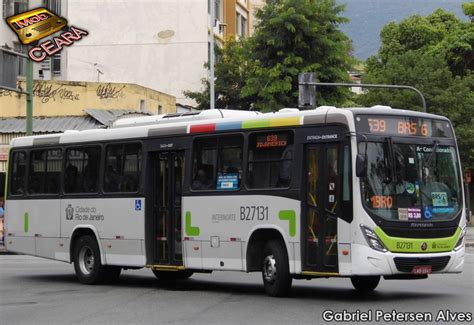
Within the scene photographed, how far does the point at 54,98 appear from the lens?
43.0 m

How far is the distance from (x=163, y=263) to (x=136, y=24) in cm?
3726

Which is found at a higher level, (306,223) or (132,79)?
(132,79)

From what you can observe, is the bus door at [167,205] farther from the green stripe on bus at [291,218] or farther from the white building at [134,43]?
the white building at [134,43]

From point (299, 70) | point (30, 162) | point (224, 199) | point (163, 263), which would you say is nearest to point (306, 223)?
point (224, 199)

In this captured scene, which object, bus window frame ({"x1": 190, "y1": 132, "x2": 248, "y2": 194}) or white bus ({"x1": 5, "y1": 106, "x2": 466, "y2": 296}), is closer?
white bus ({"x1": 5, "y1": 106, "x2": 466, "y2": 296})

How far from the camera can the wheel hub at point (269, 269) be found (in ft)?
48.6

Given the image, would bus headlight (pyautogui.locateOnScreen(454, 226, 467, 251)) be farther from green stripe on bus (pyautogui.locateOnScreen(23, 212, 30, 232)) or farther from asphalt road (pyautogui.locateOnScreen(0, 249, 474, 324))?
green stripe on bus (pyautogui.locateOnScreen(23, 212, 30, 232))

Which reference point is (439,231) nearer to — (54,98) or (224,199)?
(224,199)

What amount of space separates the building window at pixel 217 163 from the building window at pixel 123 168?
1.64m

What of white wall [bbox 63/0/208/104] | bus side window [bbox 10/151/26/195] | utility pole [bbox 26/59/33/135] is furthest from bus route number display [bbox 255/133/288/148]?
white wall [bbox 63/0/208/104]

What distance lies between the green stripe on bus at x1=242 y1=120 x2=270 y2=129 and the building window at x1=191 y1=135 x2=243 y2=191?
0.23m

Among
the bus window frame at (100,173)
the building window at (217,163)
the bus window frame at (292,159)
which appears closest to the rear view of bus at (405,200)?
the bus window frame at (292,159)

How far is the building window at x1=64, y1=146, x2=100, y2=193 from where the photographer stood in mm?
18617

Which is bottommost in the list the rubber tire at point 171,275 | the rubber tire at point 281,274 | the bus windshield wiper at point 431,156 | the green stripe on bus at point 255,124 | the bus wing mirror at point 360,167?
the rubber tire at point 171,275
